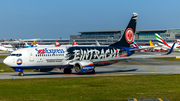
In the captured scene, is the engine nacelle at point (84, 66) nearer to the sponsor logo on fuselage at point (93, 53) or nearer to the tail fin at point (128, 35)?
the sponsor logo on fuselage at point (93, 53)

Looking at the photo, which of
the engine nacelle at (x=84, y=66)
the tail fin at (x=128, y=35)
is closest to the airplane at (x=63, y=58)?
the engine nacelle at (x=84, y=66)

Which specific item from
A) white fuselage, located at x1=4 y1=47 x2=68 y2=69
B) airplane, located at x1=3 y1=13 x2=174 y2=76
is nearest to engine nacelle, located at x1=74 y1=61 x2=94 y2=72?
airplane, located at x1=3 y1=13 x2=174 y2=76

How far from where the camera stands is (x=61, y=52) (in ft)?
138

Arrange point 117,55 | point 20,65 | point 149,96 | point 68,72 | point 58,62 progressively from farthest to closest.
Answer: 1. point 117,55
2. point 68,72
3. point 58,62
4. point 20,65
5. point 149,96

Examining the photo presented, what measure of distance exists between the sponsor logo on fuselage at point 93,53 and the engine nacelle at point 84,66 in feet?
7.75

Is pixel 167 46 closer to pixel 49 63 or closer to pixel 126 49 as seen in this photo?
pixel 126 49

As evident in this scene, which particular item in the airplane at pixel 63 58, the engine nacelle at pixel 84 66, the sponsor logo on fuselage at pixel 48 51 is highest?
the sponsor logo on fuselage at pixel 48 51

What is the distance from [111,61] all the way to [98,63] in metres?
2.30

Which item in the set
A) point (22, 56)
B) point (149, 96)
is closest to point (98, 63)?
point (22, 56)

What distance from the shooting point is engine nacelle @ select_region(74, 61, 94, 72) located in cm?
4028

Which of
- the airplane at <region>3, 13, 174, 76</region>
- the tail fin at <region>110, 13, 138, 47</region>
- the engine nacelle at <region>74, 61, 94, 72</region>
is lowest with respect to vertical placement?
the engine nacelle at <region>74, 61, 94, 72</region>

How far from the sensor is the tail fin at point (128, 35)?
49.7 meters

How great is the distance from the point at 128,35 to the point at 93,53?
9.17 meters

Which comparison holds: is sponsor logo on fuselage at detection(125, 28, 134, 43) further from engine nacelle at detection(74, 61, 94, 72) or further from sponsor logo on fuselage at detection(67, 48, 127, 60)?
engine nacelle at detection(74, 61, 94, 72)
